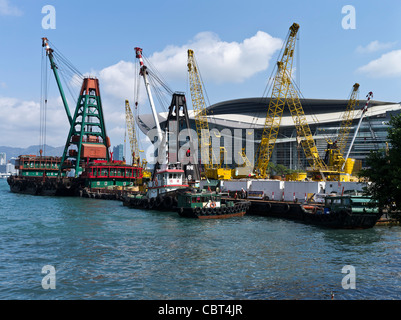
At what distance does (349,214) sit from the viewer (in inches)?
1688

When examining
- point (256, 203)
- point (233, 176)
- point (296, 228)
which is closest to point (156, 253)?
point (296, 228)

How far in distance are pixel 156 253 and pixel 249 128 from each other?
163915 millimetres

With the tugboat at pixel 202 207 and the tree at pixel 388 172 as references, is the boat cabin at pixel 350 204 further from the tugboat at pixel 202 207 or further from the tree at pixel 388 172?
the tree at pixel 388 172

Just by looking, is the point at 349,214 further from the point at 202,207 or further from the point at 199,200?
the point at 199,200

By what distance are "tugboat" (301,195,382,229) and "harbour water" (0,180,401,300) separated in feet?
3.99

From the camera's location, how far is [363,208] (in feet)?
142

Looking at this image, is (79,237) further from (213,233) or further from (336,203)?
(336,203)

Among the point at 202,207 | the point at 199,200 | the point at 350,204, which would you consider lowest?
the point at 202,207

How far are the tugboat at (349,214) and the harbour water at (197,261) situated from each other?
1215mm

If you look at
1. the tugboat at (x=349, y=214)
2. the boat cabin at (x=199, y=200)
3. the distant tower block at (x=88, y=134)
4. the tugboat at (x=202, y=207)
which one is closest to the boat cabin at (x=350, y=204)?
the tugboat at (x=349, y=214)

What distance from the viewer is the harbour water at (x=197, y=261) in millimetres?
20562

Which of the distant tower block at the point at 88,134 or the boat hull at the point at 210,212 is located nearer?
the boat hull at the point at 210,212

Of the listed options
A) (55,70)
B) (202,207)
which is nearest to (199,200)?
(202,207)

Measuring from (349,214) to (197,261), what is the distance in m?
23.7
